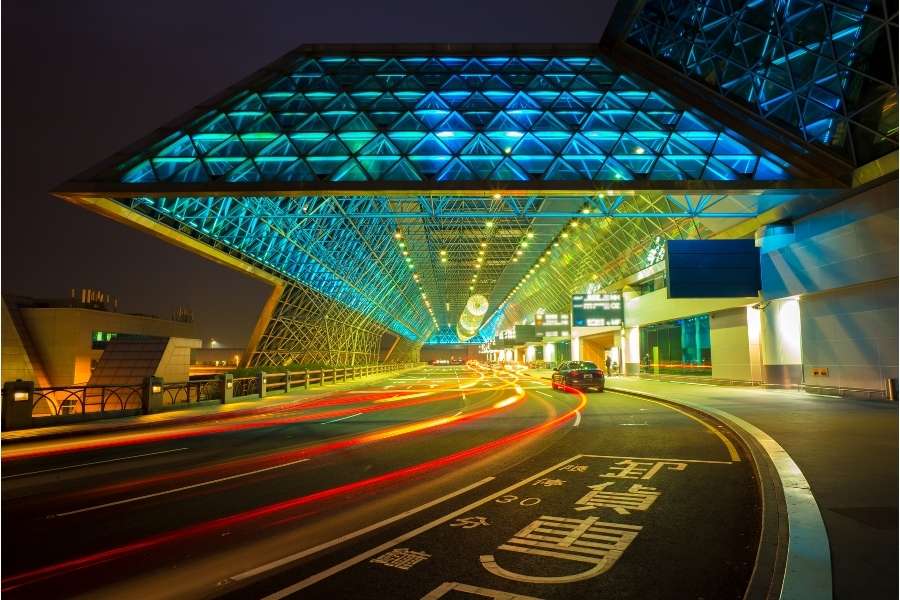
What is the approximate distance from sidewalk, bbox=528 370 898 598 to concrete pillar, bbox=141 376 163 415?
1997 centimetres

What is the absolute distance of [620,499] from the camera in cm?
696

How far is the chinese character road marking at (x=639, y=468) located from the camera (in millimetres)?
8375

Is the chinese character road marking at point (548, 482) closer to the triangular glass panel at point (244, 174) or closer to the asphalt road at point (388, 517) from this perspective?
the asphalt road at point (388, 517)

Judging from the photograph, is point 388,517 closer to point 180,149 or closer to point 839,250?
point 180,149

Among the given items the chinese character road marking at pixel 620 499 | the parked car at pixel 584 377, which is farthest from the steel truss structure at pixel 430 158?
the chinese character road marking at pixel 620 499

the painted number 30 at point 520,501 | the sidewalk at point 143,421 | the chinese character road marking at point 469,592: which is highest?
the chinese character road marking at point 469,592

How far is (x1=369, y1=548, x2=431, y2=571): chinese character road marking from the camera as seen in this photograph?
4812 millimetres

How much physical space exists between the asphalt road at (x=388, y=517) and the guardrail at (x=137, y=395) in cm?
393

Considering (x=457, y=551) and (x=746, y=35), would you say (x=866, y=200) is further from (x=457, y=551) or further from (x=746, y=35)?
(x=457, y=551)

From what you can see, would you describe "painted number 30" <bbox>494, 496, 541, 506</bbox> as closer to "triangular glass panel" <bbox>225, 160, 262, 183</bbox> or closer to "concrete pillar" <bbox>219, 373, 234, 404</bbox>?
"triangular glass panel" <bbox>225, 160, 262, 183</bbox>

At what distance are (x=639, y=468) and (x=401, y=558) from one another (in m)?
5.38

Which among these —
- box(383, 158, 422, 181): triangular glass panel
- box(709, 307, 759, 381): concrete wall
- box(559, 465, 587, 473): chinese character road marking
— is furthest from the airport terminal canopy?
box(559, 465, 587, 473): chinese character road marking

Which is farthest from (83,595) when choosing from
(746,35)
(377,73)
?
(377,73)

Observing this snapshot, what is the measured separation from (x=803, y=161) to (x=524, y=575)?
69.3ft
